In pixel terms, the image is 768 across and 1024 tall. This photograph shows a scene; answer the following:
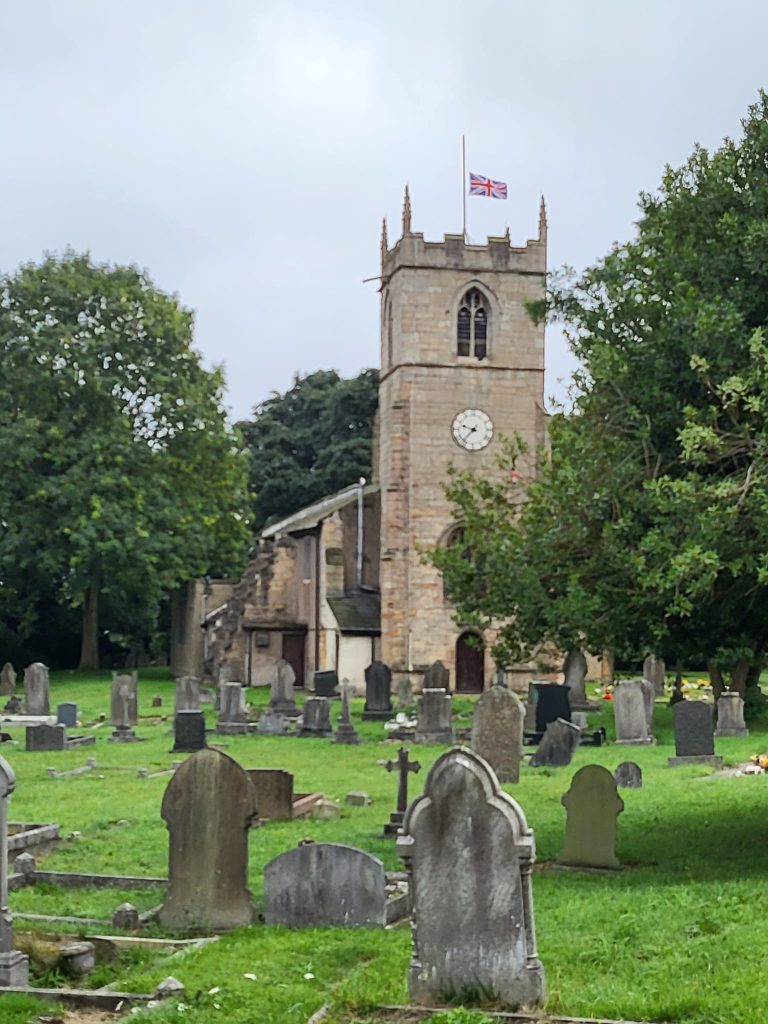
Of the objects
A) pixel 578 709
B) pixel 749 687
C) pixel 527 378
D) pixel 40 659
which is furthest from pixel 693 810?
pixel 40 659

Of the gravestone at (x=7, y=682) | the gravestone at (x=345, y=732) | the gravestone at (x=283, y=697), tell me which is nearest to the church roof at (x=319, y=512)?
the gravestone at (x=7, y=682)

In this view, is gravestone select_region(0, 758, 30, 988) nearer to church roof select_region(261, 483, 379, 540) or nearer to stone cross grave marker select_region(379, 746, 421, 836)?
stone cross grave marker select_region(379, 746, 421, 836)

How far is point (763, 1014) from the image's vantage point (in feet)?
24.1

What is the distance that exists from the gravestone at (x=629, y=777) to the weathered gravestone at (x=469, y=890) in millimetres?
10541

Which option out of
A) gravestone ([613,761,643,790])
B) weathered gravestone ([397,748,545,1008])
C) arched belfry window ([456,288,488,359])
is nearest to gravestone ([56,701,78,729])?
gravestone ([613,761,643,790])

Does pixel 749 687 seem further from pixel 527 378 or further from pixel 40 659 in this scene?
pixel 40 659

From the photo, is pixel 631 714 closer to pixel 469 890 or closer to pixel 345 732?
pixel 345 732

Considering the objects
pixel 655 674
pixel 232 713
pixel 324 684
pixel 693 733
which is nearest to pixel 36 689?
pixel 232 713

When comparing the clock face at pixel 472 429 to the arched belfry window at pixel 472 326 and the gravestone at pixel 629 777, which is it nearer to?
the arched belfry window at pixel 472 326

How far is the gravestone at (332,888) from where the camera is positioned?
10031 mm

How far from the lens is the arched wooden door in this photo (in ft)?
143

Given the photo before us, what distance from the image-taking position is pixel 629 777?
60.7ft

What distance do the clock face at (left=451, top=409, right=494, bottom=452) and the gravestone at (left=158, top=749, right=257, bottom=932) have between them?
3428cm

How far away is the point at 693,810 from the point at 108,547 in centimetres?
3058
